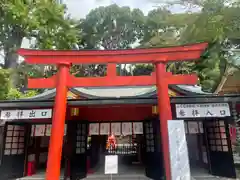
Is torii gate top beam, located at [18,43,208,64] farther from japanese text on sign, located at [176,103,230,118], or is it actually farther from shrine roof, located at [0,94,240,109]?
japanese text on sign, located at [176,103,230,118]

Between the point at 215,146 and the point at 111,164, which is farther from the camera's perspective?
the point at 215,146

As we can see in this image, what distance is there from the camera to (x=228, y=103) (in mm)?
6430

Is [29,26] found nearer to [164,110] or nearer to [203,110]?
[164,110]

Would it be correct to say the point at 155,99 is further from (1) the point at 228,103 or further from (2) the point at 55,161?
(2) the point at 55,161

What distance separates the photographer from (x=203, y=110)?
6246 millimetres

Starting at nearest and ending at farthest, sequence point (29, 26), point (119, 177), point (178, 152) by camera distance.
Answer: point (178, 152)
point (119, 177)
point (29, 26)

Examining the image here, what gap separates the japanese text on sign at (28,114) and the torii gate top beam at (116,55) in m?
1.74

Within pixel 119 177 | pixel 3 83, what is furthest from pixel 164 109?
pixel 3 83

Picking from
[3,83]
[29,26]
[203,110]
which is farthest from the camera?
[29,26]

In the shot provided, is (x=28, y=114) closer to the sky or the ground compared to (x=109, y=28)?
closer to the ground

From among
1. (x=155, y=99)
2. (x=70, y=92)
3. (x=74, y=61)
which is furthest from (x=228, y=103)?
(x=70, y=92)

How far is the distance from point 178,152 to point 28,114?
5059mm

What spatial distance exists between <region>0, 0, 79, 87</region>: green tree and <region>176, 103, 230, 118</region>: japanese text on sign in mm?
11786

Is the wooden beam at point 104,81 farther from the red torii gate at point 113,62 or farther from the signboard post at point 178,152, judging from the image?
the signboard post at point 178,152
